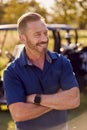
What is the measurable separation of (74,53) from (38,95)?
5862 mm

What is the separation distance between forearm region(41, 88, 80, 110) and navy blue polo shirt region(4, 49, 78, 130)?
5 cm

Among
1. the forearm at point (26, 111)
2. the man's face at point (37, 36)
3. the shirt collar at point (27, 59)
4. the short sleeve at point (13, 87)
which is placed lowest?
the forearm at point (26, 111)

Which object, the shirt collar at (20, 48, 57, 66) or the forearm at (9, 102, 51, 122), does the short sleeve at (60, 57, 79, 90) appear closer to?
the shirt collar at (20, 48, 57, 66)

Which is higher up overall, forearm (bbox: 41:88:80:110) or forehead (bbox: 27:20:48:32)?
forehead (bbox: 27:20:48:32)

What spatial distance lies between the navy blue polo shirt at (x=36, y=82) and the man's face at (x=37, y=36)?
0.34 feet

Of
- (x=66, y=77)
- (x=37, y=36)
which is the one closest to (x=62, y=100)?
(x=66, y=77)

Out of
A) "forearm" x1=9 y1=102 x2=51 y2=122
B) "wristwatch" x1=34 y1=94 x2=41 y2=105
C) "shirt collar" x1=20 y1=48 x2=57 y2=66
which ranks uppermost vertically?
"shirt collar" x1=20 y1=48 x2=57 y2=66

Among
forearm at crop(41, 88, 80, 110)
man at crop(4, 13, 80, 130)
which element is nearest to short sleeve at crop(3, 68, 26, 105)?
man at crop(4, 13, 80, 130)

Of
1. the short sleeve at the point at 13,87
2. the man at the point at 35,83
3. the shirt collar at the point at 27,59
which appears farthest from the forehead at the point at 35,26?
the short sleeve at the point at 13,87

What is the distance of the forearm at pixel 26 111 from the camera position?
2.50 metres

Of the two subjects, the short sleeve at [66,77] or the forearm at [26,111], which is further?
the short sleeve at [66,77]

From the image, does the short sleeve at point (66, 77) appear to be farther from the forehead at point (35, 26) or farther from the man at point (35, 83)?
the forehead at point (35, 26)

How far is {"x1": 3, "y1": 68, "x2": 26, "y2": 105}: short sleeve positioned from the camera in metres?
2.51

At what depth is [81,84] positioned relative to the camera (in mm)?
8211
